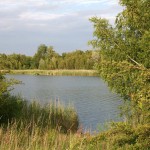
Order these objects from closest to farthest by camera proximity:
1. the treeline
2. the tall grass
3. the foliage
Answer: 1. the foliage
2. the tall grass
3. the treeline

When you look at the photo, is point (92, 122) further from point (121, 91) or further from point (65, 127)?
point (121, 91)

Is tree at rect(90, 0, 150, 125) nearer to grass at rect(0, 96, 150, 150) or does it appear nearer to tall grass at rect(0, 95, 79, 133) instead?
grass at rect(0, 96, 150, 150)

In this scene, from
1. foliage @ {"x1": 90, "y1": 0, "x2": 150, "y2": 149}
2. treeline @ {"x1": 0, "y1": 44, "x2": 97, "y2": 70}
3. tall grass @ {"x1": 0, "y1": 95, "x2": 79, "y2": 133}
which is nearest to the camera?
foliage @ {"x1": 90, "y1": 0, "x2": 150, "y2": 149}

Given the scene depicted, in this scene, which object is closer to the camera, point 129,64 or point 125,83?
point 129,64

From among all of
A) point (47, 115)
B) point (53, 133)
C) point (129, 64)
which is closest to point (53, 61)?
point (47, 115)

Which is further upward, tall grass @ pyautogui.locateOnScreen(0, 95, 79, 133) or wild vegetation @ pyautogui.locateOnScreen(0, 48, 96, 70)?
wild vegetation @ pyautogui.locateOnScreen(0, 48, 96, 70)

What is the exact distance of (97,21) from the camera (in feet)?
24.9

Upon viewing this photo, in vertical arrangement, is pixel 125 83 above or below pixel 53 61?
below

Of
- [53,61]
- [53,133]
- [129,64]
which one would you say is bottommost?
[53,133]

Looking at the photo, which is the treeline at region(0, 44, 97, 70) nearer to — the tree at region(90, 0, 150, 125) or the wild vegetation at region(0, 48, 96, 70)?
the wild vegetation at region(0, 48, 96, 70)

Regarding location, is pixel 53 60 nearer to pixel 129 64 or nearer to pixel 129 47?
pixel 129 47

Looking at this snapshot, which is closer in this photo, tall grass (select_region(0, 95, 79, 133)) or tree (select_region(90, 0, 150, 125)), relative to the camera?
tree (select_region(90, 0, 150, 125))

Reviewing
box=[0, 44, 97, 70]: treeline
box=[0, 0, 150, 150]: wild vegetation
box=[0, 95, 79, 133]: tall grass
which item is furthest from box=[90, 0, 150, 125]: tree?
box=[0, 44, 97, 70]: treeline

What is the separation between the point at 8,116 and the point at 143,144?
735cm
